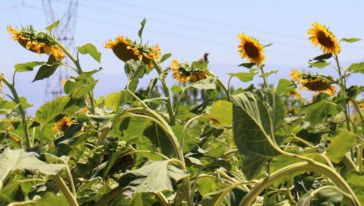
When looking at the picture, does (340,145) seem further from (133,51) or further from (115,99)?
(133,51)

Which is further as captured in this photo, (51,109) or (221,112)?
(51,109)

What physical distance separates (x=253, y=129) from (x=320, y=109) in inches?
34.8

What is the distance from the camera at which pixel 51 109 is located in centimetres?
104

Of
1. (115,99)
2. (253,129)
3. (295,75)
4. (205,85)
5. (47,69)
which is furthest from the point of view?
(295,75)

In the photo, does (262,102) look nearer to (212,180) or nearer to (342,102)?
(212,180)

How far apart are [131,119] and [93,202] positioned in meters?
0.17

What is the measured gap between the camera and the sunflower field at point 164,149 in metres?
0.64

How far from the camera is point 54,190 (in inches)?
31.9

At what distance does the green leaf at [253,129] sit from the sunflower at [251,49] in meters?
1.26

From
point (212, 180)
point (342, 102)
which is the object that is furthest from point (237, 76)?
point (212, 180)

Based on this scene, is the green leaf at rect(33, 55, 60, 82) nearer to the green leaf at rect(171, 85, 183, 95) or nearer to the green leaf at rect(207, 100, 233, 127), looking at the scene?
the green leaf at rect(171, 85, 183, 95)

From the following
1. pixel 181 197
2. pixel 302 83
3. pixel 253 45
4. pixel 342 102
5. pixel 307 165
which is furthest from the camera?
pixel 253 45

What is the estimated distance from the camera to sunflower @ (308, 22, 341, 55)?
6.16 ft

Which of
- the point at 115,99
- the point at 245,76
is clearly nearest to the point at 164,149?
the point at 115,99
